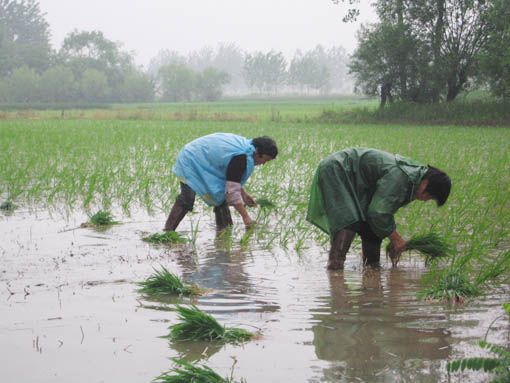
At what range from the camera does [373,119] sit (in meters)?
24.7

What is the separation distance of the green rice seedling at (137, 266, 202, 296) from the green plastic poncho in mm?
1078

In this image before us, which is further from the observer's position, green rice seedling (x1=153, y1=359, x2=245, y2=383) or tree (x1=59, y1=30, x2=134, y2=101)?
tree (x1=59, y1=30, x2=134, y2=101)

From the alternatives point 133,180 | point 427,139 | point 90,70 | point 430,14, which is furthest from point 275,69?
point 133,180

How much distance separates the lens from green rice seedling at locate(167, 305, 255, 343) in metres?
2.70

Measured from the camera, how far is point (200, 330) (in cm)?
271

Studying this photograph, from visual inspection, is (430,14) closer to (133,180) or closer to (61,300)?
(133,180)

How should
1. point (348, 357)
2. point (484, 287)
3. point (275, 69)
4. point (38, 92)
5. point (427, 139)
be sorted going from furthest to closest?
point (275, 69) → point (38, 92) → point (427, 139) → point (484, 287) → point (348, 357)

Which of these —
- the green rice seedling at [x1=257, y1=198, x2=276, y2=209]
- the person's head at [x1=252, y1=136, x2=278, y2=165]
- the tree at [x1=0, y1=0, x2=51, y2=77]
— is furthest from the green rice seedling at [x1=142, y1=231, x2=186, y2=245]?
the tree at [x1=0, y1=0, x2=51, y2=77]

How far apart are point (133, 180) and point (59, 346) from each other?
17.9 ft

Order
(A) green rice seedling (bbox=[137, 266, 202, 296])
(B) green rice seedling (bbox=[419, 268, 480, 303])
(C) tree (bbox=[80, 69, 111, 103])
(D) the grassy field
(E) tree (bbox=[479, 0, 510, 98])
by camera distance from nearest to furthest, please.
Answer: (B) green rice seedling (bbox=[419, 268, 480, 303]), (A) green rice seedling (bbox=[137, 266, 202, 296]), (D) the grassy field, (E) tree (bbox=[479, 0, 510, 98]), (C) tree (bbox=[80, 69, 111, 103])

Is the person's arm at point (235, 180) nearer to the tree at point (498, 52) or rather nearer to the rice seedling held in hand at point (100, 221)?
the rice seedling held in hand at point (100, 221)

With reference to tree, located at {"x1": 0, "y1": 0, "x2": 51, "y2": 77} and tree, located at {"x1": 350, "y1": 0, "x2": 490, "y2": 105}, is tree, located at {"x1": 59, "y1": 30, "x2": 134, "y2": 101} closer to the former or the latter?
tree, located at {"x1": 0, "y1": 0, "x2": 51, "y2": 77}

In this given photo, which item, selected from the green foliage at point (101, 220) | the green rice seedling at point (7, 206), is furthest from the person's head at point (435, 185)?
the green rice seedling at point (7, 206)

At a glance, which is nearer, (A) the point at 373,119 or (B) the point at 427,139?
(B) the point at 427,139
